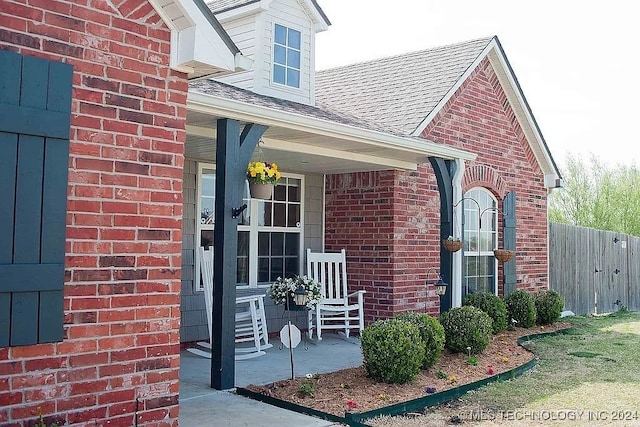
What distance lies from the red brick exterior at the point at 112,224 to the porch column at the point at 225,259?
1319 millimetres

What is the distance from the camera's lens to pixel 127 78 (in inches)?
158

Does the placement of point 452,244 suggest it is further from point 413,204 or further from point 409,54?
point 409,54

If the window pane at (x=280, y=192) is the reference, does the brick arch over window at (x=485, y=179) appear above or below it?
above

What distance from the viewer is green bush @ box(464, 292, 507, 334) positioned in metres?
8.63

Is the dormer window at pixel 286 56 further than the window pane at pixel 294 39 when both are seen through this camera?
No

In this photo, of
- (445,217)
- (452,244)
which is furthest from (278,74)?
(452,244)

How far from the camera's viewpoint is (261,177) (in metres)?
6.19

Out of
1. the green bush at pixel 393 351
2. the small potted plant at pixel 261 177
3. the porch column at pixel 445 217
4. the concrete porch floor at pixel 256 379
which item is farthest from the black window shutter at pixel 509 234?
the small potted plant at pixel 261 177

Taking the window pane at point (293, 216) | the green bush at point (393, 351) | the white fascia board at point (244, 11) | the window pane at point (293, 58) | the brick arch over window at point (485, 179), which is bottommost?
the green bush at point (393, 351)

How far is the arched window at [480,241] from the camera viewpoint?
1035 cm

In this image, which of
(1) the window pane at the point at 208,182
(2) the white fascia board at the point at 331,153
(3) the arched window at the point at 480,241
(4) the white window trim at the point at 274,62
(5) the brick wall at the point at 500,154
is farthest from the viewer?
(3) the arched window at the point at 480,241

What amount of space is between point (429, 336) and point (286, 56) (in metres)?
4.42

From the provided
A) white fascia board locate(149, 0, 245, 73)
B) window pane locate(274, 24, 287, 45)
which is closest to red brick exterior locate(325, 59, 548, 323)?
window pane locate(274, 24, 287, 45)

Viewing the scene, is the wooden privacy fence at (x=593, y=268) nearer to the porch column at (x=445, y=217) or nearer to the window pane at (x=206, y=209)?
the porch column at (x=445, y=217)
